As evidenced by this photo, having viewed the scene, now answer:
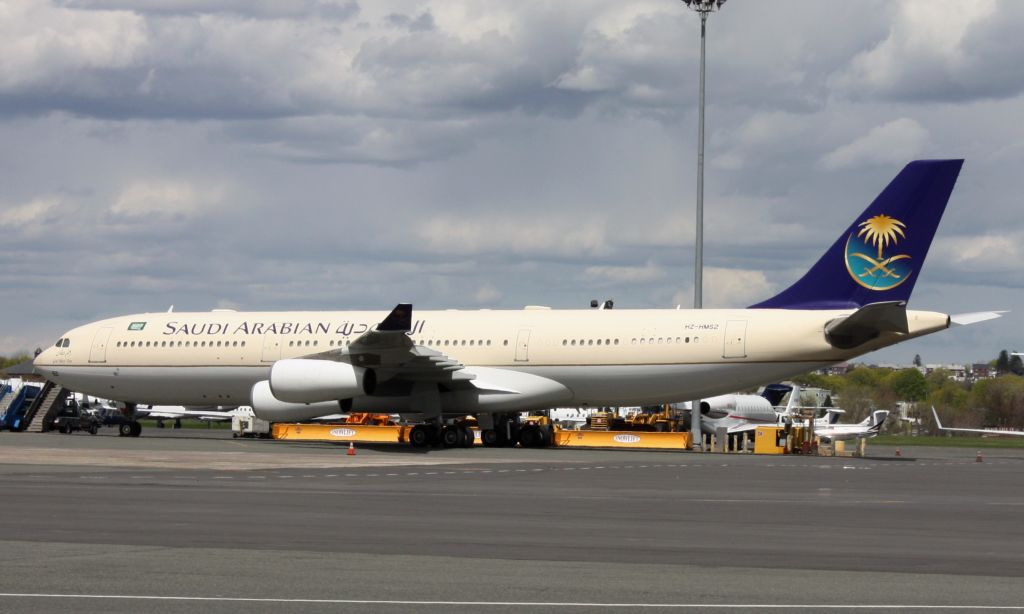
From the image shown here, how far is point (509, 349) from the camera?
42594 millimetres

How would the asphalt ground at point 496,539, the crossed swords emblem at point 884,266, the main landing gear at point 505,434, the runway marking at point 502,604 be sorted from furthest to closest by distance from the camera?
1. the main landing gear at point 505,434
2. the crossed swords emblem at point 884,266
3. the asphalt ground at point 496,539
4. the runway marking at point 502,604

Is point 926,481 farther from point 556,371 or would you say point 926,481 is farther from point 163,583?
point 163,583

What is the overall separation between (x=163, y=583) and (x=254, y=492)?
10.7 meters

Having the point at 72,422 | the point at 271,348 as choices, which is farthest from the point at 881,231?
the point at 72,422

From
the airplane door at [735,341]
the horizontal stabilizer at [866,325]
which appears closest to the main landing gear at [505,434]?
the airplane door at [735,341]

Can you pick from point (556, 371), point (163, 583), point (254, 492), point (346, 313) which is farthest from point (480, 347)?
point (163, 583)

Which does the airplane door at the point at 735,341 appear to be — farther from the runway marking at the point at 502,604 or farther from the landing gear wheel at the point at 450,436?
the runway marking at the point at 502,604

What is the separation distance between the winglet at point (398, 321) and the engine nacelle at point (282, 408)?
5145 mm

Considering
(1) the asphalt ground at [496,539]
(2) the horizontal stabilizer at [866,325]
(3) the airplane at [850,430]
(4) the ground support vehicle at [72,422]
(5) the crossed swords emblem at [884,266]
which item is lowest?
(1) the asphalt ground at [496,539]

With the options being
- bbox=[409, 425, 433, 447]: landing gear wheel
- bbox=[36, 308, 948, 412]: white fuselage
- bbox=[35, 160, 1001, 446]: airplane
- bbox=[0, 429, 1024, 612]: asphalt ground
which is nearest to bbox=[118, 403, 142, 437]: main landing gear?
bbox=[36, 308, 948, 412]: white fuselage

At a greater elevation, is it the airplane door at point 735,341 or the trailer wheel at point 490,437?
the airplane door at point 735,341

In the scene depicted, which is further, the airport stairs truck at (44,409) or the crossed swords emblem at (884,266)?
the airport stairs truck at (44,409)

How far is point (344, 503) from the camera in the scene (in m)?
20.3

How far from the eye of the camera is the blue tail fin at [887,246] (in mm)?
38156
